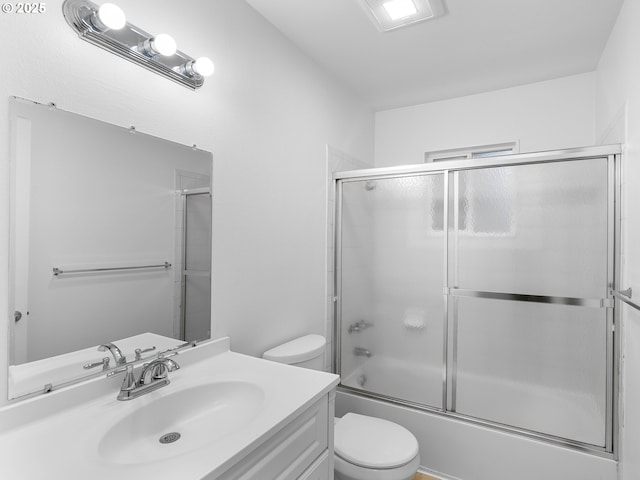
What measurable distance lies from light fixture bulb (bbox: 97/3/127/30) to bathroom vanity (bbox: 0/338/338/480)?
107cm

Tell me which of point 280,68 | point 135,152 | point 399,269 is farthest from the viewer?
point 399,269

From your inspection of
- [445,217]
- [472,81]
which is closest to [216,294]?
[445,217]

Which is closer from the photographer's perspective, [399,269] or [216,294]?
[216,294]

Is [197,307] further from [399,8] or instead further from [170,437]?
[399,8]

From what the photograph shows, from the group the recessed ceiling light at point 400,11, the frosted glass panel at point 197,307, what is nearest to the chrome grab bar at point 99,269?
the frosted glass panel at point 197,307

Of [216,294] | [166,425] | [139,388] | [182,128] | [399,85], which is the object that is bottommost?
[166,425]

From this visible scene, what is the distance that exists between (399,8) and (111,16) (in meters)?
1.31

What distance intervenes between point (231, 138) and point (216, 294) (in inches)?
28.2

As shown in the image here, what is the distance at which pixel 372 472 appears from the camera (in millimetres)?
1523

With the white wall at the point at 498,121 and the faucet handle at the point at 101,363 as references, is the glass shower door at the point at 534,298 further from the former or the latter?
the faucet handle at the point at 101,363

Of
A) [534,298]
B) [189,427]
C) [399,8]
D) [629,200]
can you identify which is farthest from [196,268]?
[629,200]

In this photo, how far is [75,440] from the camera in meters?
0.87

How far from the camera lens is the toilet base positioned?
1513 mm

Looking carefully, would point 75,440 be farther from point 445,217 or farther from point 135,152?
point 445,217
